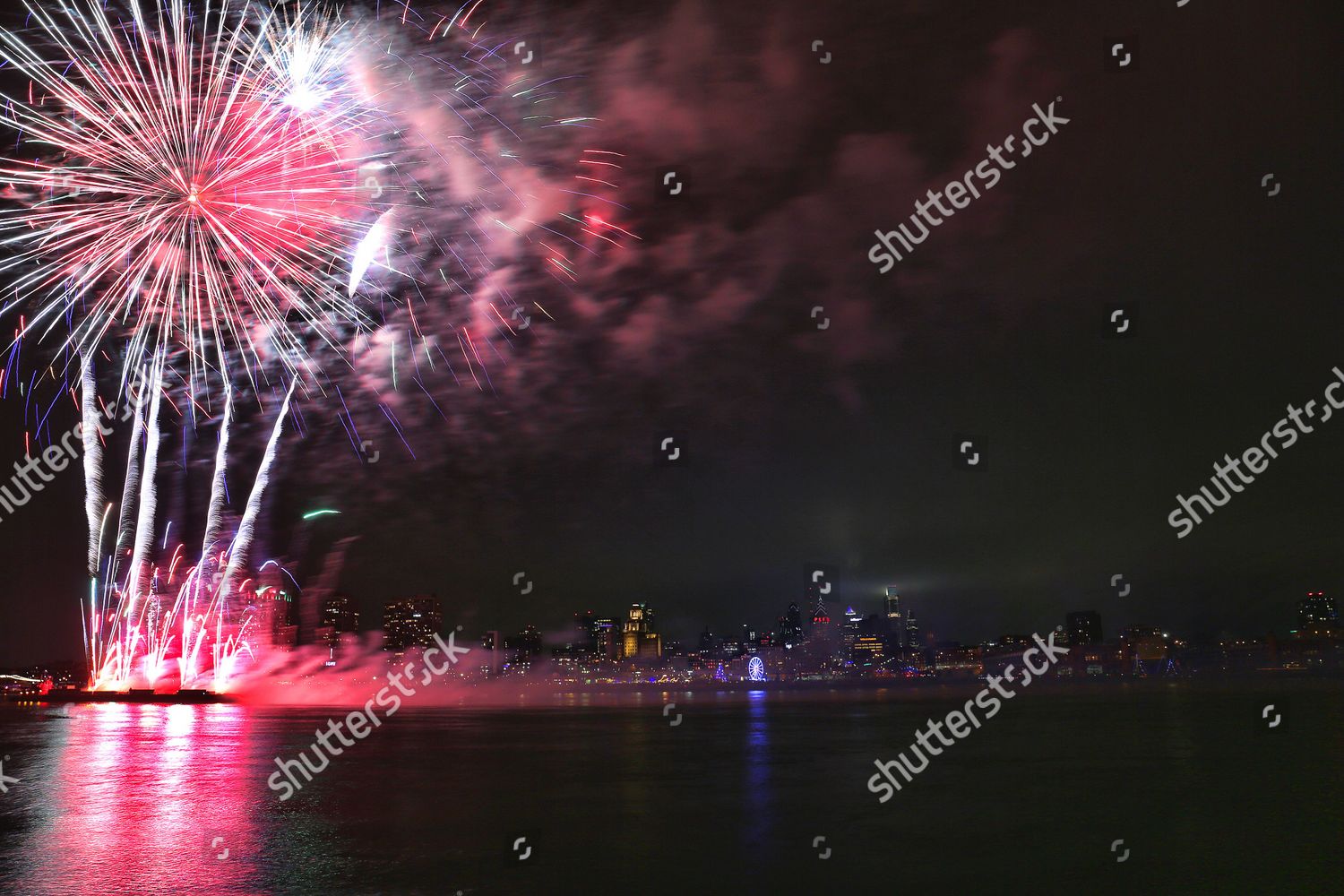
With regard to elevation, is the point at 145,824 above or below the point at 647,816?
above

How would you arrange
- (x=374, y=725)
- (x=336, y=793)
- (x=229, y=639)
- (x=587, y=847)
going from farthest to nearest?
(x=229, y=639) → (x=374, y=725) → (x=336, y=793) → (x=587, y=847)

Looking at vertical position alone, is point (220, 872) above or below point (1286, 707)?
above

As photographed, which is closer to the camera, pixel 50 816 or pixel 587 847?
pixel 587 847

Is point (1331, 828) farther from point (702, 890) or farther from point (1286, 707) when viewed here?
point (1286, 707)

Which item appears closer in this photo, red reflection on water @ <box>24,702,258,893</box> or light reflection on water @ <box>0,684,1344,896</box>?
red reflection on water @ <box>24,702,258,893</box>

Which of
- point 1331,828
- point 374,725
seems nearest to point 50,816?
point 1331,828

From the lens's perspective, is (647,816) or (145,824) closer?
(145,824)

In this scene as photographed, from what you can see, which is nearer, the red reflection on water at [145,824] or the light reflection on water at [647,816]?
the red reflection on water at [145,824]

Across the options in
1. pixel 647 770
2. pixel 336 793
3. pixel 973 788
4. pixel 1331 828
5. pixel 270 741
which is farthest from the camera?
pixel 270 741
